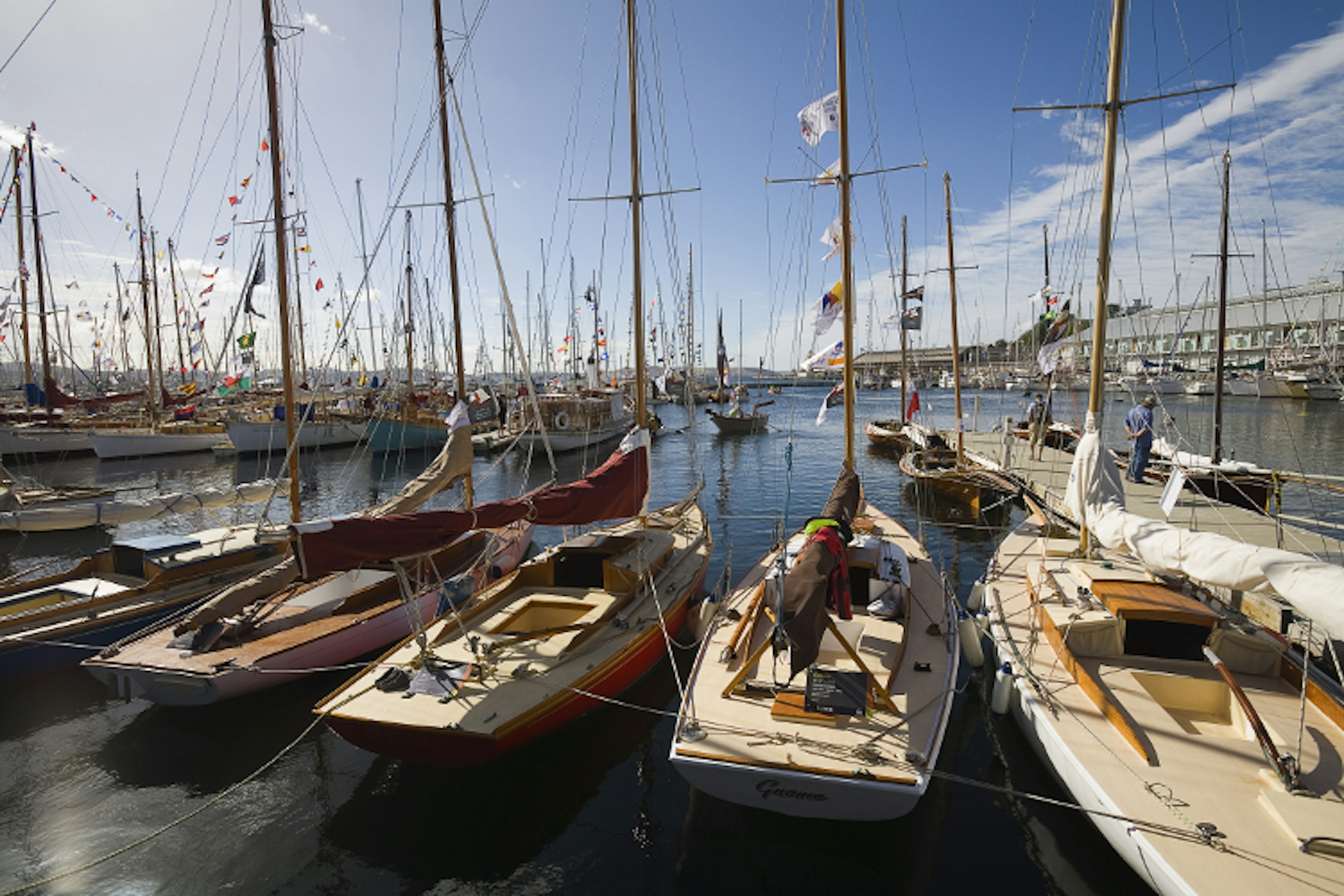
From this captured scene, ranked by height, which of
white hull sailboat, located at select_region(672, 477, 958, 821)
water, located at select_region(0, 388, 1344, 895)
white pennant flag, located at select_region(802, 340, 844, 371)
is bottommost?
water, located at select_region(0, 388, 1344, 895)

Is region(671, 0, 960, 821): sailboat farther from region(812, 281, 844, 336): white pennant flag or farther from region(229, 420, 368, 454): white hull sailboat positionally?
region(229, 420, 368, 454): white hull sailboat

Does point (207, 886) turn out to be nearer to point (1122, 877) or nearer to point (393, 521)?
point (393, 521)

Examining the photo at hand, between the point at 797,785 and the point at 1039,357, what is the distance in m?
19.7

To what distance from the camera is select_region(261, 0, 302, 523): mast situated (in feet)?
43.2

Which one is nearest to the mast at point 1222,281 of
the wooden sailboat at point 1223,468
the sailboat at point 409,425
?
the wooden sailboat at point 1223,468

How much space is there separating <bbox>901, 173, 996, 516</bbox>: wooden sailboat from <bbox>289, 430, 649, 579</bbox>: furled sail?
51.3 ft

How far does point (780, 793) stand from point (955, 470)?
64.3ft

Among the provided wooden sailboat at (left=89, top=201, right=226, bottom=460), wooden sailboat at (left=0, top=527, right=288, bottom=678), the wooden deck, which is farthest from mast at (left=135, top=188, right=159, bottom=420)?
the wooden deck

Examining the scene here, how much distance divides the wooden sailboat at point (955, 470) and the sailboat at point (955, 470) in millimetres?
14

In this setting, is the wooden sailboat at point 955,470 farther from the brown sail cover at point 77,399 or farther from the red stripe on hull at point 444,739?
the brown sail cover at point 77,399

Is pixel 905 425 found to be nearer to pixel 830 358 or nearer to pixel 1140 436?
pixel 1140 436

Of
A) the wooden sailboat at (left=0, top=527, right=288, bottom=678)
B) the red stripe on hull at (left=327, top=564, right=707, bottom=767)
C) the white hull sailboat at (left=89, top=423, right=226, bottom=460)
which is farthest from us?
the white hull sailboat at (left=89, top=423, right=226, bottom=460)

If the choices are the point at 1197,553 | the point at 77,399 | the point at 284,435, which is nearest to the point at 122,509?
the point at 284,435

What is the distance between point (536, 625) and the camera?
35.1 feet
